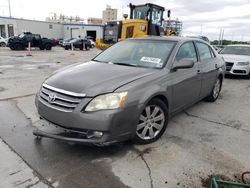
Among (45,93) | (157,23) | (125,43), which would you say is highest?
(157,23)

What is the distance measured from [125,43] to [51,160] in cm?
263

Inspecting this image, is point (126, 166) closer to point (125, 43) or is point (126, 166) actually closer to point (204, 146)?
point (204, 146)

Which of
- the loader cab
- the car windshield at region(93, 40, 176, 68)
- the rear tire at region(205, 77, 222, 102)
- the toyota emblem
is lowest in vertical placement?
the rear tire at region(205, 77, 222, 102)

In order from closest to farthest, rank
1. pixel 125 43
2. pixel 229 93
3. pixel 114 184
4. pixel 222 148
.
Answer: pixel 114 184 → pixel 222 148 → pixel 125 43 → pixel 229 93

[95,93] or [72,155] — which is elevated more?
[95,93]

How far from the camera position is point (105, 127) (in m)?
2.90

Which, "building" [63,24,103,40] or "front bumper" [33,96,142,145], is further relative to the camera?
"building" [63,24,103,40]

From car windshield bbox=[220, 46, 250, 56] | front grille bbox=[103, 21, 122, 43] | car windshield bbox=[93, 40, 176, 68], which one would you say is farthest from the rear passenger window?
front grille bbox=[103, 21, 122, 43]

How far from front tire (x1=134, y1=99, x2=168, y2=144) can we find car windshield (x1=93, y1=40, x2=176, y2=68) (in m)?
0.69

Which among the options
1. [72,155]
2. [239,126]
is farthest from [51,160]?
[239,126]

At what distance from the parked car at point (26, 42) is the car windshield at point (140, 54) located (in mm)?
22646

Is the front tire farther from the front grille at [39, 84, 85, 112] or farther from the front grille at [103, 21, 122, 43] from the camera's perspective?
the front grille at [103, 21, 122, 43]

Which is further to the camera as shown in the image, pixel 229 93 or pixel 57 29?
pixel 57 29

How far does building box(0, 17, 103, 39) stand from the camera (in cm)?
4238
